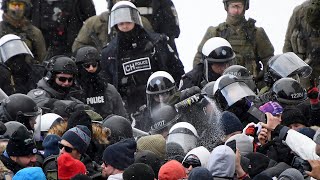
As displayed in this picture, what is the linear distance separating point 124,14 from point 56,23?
2214 mm

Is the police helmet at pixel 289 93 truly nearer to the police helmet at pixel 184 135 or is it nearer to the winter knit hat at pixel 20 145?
the police helmet at pixel 184 135

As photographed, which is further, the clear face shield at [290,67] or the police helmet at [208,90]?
the clear face shield at [290,67]

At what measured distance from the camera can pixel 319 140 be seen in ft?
47.4

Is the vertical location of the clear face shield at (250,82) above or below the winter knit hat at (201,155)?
below

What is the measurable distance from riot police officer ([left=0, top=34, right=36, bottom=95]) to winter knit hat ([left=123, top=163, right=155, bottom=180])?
620 cm

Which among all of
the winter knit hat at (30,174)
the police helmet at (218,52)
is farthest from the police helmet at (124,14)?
the winter knit hat at (30,174)

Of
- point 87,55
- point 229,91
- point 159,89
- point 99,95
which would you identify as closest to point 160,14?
point 87,55

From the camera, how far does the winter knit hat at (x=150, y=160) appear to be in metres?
15.2

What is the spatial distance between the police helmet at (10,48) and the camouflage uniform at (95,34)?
4.68 ft

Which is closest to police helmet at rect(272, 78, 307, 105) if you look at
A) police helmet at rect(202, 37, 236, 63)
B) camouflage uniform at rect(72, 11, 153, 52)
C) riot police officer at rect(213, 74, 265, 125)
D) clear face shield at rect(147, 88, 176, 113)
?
riot police officer at rect(213, 74, 265, 125)

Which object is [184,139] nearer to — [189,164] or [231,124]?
[231,124]

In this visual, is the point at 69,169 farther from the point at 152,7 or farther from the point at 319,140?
the point at 152,7

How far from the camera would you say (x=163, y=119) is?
1841cm

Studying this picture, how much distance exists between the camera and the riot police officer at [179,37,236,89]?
774 inches
